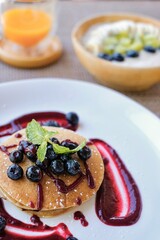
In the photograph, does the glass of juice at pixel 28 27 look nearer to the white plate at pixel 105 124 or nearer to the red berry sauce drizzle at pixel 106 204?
the white plate at pixel 105 124

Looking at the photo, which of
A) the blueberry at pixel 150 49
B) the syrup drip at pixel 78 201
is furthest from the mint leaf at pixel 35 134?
the blueberry at pixel 150 49

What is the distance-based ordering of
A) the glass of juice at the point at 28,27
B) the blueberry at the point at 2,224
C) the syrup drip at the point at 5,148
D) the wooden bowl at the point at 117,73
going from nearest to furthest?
the blueberry at the point at 2,224
the syrup drip at the point at 5,148
the wooden bowl at the point at 117,73
the glass of juice at the point at 28,27

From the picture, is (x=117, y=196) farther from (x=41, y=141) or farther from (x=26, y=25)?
(x=26, y=25)

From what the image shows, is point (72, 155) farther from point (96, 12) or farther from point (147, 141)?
point (96, 12)

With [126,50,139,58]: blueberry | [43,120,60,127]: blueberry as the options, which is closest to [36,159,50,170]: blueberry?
[43,120,60,127]: blueberry

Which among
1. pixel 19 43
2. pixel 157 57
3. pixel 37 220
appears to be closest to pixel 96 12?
pixel 19 43

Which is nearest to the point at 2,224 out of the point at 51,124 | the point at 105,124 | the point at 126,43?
the point at 51,124
